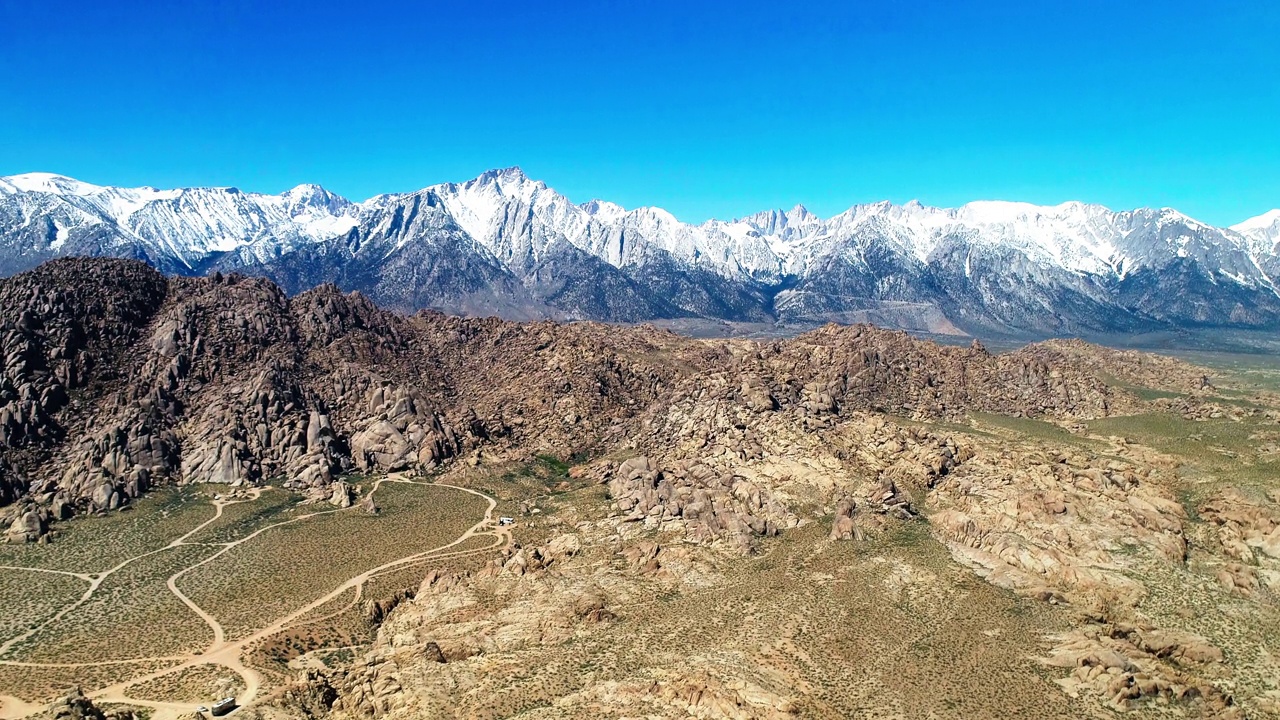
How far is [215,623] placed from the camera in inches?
2766

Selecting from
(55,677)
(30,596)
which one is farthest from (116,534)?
(55,677)

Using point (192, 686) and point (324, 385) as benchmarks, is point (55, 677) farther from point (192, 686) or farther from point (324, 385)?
point (324, 385)

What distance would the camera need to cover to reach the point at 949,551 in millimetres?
77000

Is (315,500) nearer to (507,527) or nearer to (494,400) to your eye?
(507,527)

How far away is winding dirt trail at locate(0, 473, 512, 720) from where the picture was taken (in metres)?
57.4

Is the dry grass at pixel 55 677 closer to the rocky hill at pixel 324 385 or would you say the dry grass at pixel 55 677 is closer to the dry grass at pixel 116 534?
the dry grass at pixel 116 534

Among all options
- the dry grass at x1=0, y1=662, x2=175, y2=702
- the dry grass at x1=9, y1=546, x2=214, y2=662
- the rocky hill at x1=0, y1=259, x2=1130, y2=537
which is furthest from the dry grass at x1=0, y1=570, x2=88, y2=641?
the rocky hill at x1=0, y1=259, x2=1130, y2=537

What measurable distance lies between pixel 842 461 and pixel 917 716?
51.9m

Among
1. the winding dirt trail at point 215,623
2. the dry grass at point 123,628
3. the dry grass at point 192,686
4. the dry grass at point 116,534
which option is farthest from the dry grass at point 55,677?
the dry grass at point 116,534

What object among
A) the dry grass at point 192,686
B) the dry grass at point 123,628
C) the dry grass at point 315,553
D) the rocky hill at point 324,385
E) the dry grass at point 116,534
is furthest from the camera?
the rocky hill at point 324,385

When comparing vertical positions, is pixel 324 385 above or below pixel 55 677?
above

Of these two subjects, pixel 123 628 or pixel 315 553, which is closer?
pixel 123 628

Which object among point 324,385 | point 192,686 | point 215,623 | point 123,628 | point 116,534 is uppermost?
point 324,385

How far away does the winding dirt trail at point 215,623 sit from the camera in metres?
57.4
